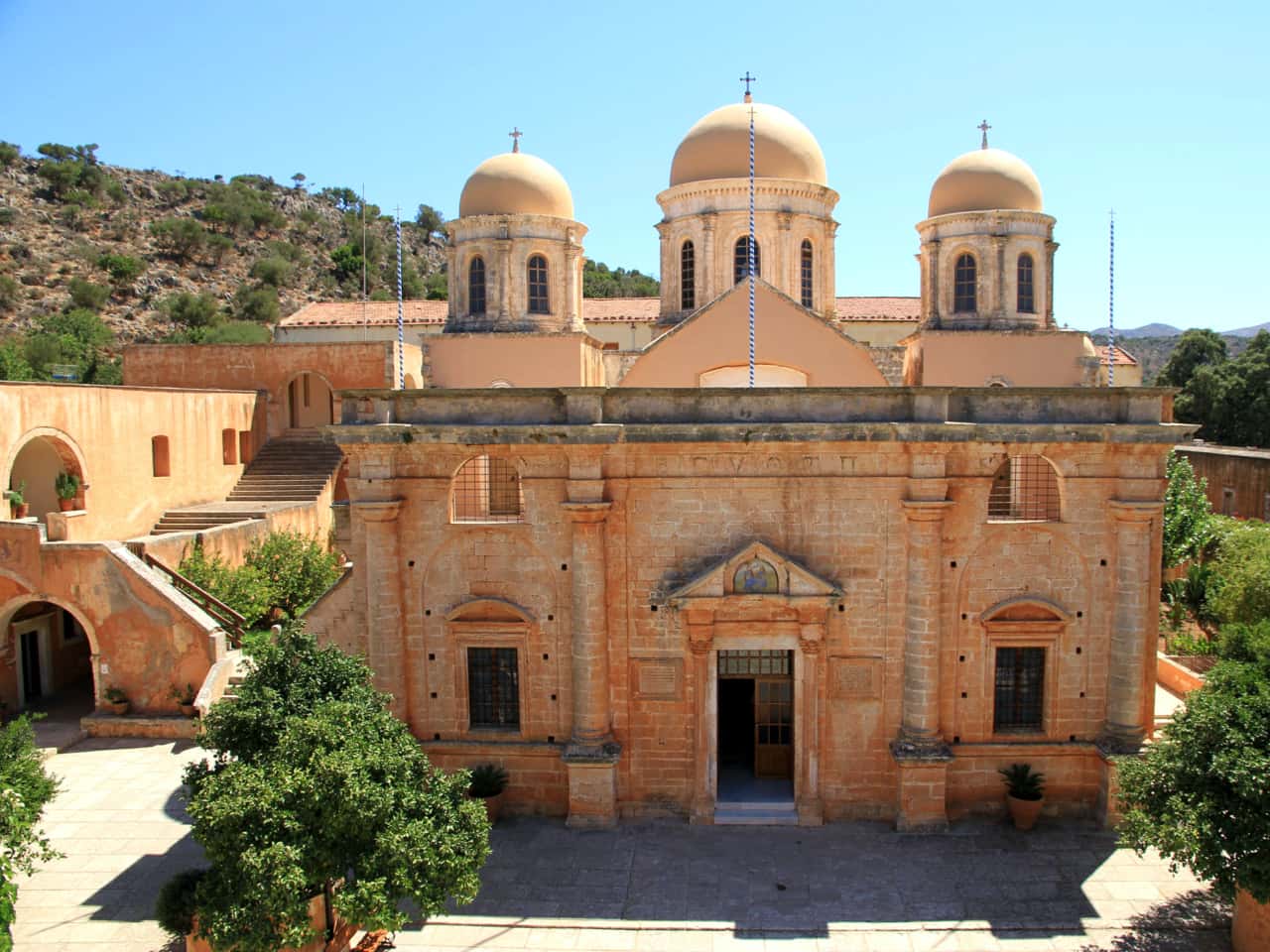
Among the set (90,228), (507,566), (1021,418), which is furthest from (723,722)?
(90,228)

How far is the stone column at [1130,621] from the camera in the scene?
12703 millimetres

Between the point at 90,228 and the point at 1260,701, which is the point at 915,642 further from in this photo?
the point at 90,228

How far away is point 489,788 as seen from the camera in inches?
520

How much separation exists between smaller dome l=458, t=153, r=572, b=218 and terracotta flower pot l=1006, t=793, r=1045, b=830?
1640 cm

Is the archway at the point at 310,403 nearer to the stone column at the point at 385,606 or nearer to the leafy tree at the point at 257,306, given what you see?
the stone column at the point at 385,606

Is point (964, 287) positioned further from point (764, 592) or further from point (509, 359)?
point (764, 592)

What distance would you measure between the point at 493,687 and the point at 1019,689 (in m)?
7.83

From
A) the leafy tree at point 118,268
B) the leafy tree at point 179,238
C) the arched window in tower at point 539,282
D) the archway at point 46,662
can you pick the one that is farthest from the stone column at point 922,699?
the leafy tree at point 179,238

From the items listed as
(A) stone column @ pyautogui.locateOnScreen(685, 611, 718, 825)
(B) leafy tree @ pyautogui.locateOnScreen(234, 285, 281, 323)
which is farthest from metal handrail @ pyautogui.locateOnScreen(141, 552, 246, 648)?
(B) leafy tree @ pyautogui.locateOnScreen(234, 285, 281, 323)

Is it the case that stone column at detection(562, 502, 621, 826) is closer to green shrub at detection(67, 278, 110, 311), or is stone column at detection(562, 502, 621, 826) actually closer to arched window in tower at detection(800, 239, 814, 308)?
arched window in tower at detection(800, 239, 814, 308)

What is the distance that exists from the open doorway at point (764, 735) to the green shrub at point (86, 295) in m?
50.7

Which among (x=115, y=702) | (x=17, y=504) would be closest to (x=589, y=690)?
(x=115, y=702)

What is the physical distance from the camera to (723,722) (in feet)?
50.2

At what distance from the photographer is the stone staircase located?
2377 centimetres
